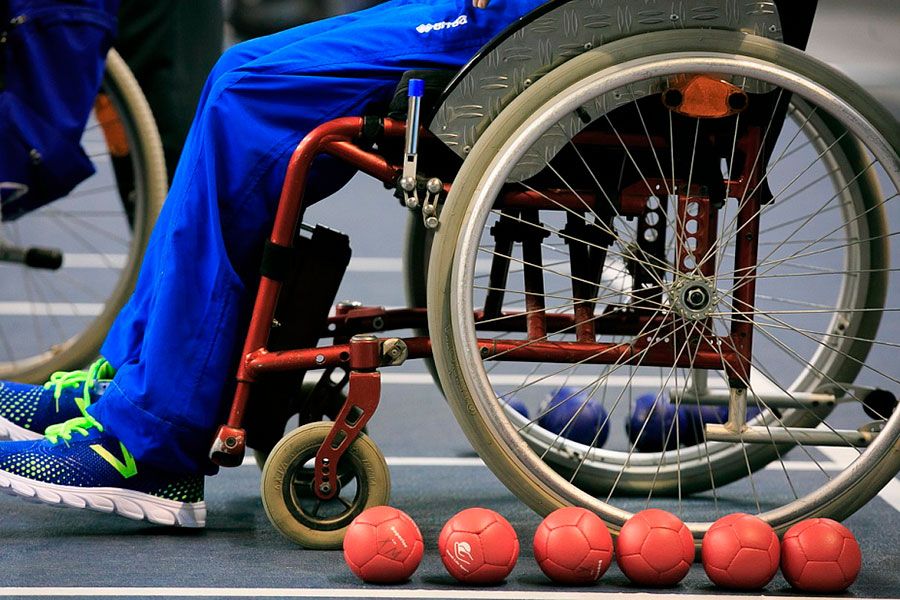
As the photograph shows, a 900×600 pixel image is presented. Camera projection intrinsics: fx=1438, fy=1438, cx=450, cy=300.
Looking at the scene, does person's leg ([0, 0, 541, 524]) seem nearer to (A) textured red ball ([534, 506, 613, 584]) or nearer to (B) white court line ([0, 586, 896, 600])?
(B) white court line ([0, 586, 896, 600])

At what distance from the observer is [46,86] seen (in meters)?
3.63

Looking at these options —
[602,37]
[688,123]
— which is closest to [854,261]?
[688,123]

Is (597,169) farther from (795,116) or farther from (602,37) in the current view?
(795,116)

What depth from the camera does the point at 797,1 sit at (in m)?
2.56

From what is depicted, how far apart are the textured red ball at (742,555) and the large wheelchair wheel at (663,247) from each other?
88 millimetres

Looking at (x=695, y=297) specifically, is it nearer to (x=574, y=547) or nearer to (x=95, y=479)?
(x=574, y=547)

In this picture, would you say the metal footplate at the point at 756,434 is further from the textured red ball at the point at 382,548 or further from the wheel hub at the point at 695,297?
the textured red ball at the point at 382,548

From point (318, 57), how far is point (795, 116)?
3.39ft

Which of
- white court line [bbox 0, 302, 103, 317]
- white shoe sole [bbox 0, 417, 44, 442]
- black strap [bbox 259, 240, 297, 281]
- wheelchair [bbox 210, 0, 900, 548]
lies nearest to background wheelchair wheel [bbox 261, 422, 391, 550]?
wheelchair [bbox 210, 0, 900, 548]

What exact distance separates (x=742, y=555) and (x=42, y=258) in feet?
7.38

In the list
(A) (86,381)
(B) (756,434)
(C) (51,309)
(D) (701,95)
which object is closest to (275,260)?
(A) (86,381)

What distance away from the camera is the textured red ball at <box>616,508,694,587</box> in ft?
7.82

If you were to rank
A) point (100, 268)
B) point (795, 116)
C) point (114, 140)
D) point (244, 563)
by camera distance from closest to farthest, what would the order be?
point (244, 563)
point (795, 116)
point (114, 140)
point (100, 268)

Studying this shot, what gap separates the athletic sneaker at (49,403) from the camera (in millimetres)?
2963
